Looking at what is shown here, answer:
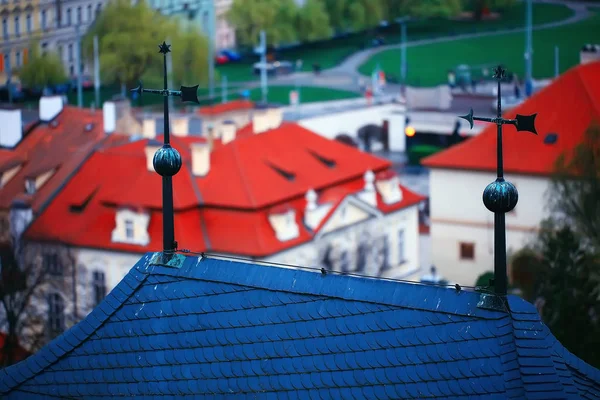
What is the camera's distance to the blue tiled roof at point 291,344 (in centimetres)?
1347

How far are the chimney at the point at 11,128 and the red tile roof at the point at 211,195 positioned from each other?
211 inches

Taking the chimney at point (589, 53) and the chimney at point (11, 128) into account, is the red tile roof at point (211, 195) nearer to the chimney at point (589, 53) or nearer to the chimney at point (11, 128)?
the chimney at point (11, 128)

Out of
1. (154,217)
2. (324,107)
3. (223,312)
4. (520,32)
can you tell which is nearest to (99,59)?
(324,107)

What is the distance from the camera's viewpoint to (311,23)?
324ft

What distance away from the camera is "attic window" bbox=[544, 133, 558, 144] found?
52062mm

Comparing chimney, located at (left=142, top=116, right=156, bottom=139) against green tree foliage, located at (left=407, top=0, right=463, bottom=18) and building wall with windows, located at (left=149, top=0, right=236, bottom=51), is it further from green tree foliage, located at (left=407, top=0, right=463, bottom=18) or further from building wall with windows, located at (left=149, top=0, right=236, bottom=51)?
green tree foliage, located at (left=407, top=0, right=463, bottom=18)

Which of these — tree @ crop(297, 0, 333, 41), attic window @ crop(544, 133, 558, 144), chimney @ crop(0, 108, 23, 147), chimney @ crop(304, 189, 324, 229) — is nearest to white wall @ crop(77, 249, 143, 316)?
chimney @ crop(304, 189, 324, 229)

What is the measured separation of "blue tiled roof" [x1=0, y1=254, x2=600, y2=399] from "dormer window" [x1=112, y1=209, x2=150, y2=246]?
33902 millimetres

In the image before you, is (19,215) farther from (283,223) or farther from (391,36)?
(391,36)

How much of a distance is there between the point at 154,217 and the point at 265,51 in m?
48.1

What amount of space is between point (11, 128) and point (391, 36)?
125 feet

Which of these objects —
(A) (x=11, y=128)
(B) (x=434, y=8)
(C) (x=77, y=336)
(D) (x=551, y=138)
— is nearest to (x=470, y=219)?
(D) (x=551, y=138)

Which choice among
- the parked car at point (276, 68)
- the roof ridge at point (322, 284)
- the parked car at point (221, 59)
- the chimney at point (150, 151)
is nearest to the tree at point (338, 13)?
the parked car at point (276, 68)

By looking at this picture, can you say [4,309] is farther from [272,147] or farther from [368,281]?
[368,281]
